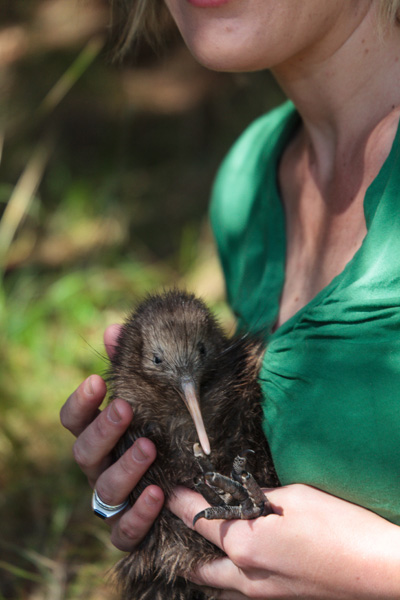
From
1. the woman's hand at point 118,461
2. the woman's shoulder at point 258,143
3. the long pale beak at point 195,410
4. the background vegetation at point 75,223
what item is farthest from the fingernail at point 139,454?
the woman's shoulder at point 258,143

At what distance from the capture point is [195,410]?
1.36m

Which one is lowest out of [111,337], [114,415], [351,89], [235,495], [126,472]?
[235,495]

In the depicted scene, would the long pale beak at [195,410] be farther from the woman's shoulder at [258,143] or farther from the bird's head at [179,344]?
the woman's shoulder at [258,143]

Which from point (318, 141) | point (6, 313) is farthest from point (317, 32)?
point (6, 313)

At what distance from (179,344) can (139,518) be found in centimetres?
36

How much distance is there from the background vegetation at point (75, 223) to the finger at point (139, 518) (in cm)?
49

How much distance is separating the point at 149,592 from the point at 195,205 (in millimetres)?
2850

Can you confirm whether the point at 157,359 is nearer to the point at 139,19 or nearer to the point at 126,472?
the point at 126,472

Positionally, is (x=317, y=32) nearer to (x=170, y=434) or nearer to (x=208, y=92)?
(x=170, y=434)

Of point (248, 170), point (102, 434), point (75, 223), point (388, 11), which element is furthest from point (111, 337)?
point (75, 223)

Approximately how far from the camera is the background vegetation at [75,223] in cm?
216

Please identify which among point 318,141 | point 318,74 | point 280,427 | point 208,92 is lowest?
point 280,427

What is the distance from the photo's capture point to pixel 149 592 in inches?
58.4

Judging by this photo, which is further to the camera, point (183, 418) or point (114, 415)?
point (183, 418)
